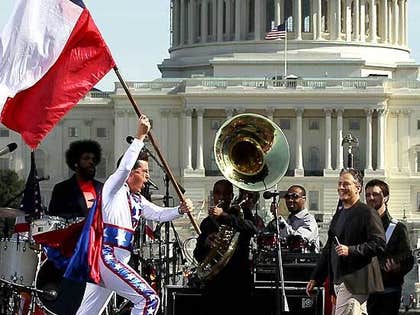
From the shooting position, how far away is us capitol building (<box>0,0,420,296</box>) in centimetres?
9288

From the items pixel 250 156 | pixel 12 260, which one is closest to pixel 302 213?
pixel 250 156

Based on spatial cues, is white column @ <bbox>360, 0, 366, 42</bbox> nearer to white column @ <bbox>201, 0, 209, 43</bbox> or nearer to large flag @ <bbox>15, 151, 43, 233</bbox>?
white column @ <bbox>201, 0, 209, 43</bbox>

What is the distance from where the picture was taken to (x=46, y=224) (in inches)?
603

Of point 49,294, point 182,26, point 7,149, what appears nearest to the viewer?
point 49,294

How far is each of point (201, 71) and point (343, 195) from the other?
3394 inches

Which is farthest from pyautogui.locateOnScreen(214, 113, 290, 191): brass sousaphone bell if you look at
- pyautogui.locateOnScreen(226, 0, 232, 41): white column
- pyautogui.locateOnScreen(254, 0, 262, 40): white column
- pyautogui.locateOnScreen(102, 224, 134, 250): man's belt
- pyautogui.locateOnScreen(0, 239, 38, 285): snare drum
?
pyautogui.locateOnScreen(226, 0, 232, 41): white column

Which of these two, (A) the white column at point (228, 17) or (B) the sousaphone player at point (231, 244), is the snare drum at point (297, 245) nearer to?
(B) the sousaphone player at point (231, 244)

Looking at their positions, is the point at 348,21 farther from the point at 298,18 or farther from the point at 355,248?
the point at 355,248

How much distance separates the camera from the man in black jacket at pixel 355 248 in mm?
14633

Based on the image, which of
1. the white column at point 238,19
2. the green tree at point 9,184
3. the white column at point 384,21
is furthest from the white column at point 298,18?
the green tree at point 9,184

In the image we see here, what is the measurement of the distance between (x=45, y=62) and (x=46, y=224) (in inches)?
53.9

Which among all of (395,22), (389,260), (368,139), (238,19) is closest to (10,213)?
(389,260)

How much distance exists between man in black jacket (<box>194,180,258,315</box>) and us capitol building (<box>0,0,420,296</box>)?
7287 cm

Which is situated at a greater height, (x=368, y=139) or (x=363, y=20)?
(x=363, y=20)
